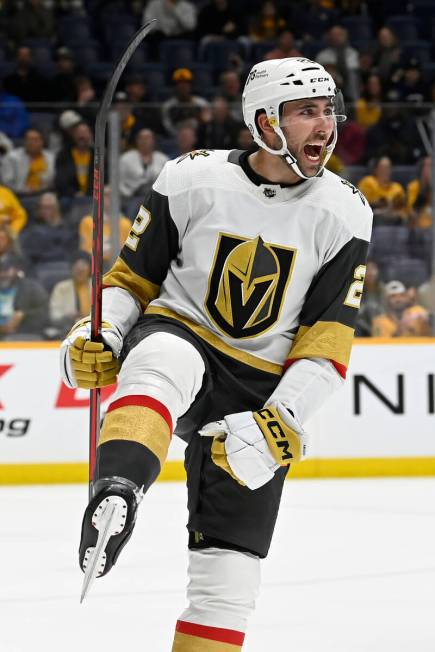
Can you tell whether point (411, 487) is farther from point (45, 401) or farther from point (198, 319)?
point (198, 319)

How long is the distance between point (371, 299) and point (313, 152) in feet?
12.2

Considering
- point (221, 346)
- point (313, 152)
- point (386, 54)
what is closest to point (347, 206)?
point (313, 152)

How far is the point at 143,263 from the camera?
109 inches

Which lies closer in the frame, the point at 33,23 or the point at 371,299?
the point at 371,299

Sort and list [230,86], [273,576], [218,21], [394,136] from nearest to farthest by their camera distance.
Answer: [273,576]
[394,136]
[230,86]
[218,21]

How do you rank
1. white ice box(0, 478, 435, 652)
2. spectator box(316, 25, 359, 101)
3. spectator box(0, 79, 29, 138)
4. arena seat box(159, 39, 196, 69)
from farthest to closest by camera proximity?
arena seat box(159, 39, 196, 69)
spectator box(316, 25, 359, 101)
spectator box(0, 79, 29, 138)
white ice box(0, 478, 435, 652)

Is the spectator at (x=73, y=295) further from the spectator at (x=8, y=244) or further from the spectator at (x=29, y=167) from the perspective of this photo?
the spectator at (x=29, y=167)

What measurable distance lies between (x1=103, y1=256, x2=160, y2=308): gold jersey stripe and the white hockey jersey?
0.19 ft

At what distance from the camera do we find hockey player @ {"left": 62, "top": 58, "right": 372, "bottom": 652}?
260cm

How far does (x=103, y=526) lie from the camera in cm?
221

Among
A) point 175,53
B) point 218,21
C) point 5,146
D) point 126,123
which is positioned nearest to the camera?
point 5,146

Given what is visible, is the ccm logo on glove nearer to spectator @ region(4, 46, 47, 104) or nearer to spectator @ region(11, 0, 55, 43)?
spectator @ region(4, 46, 47, 104)

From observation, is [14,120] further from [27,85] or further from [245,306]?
[245,306]

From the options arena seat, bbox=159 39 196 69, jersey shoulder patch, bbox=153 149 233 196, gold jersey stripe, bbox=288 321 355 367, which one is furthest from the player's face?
arena seat, bbox=159 39 196 69
